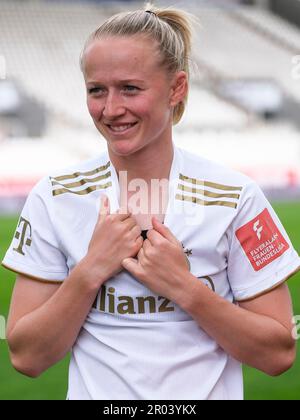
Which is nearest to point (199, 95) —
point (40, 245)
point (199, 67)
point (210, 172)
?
point (199, 67)

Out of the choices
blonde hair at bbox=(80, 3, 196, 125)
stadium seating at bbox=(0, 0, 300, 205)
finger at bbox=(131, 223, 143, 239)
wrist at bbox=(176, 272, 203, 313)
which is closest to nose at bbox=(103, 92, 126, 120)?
blonde hair at bbox=(80, 3, 196, 125)

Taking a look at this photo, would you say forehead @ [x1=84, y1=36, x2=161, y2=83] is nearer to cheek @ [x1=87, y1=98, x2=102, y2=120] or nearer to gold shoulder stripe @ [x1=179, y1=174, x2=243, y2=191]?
cheek @ [x1=87, y1=98, x2=102, y2=120]

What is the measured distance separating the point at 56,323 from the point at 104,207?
0.26 meters

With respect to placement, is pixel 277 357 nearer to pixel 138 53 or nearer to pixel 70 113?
pixel 138 53

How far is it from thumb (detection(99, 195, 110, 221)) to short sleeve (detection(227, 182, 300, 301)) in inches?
10.2

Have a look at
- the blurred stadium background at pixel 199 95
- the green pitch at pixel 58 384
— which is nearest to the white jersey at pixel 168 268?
the green pitch at pixel 58 384

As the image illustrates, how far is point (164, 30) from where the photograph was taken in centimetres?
161

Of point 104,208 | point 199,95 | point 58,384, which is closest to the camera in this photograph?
point 104,208

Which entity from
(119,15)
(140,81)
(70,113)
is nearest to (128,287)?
(140,81)

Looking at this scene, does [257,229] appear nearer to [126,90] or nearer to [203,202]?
[203,202]

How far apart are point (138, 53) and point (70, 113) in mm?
17806

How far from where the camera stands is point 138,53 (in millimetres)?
1519

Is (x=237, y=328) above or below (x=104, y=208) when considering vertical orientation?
below

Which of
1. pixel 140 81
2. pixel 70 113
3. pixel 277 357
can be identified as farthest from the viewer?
pixel 70 113
